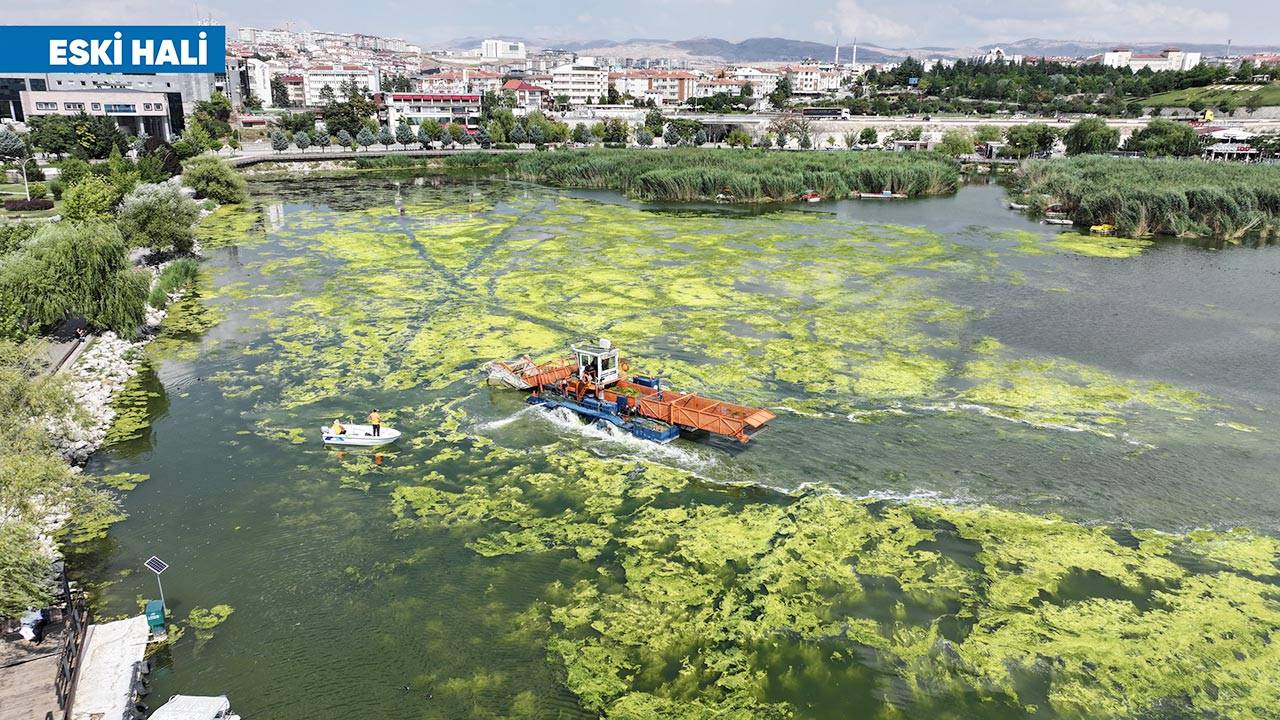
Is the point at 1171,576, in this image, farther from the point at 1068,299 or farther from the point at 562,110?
the point at 562,110

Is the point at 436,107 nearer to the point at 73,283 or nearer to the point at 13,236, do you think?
the point at 13,236

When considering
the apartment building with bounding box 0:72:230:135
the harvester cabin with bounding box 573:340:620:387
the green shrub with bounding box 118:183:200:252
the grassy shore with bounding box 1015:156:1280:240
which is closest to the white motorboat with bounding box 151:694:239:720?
the harvester cabin with bounding box 573:340:620:387

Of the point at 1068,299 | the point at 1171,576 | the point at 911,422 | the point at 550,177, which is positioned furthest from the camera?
the point at 550,177

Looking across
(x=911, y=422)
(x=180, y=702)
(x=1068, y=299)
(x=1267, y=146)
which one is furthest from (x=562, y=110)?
(x=180, y=702)

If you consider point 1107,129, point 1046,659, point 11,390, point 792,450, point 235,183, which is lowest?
point 1046,659

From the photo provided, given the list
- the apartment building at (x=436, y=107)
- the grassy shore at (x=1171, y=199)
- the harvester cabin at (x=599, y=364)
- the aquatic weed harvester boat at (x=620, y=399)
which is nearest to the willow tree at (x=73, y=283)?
the aquatic weed harvester boat at (x=620, y=399)

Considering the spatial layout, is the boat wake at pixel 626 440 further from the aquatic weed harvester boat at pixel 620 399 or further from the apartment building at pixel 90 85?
the apartment building at pixel 90 85

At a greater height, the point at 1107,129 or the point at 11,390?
the point at 1107,129

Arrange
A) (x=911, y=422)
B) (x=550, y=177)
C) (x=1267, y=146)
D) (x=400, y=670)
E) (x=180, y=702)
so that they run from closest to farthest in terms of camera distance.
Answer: (x=180, y=702)
(x=400, y=670)
(x=911, y=422)
(x=550, y=177)
(x=1267, y=146)
